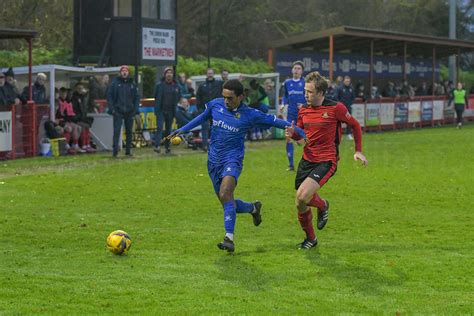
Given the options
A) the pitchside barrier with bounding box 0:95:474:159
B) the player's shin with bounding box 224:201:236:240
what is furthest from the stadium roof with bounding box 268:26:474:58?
the player's shin with bounding box 224:201:236:240

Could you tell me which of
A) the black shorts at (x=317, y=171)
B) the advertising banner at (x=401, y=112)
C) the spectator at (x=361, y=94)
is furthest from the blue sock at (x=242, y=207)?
the advertising banner at (x=401, y=112)

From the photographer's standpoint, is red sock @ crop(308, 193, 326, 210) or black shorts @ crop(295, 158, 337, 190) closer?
black shorts @ crop(295, 158, 337, 190)

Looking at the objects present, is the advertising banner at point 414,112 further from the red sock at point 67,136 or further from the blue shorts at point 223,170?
the blue shorts at point 223,170

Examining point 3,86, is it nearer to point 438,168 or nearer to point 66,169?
point 66,169

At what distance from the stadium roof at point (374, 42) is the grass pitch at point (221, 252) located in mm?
17231

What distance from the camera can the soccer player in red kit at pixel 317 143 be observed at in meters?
11.5

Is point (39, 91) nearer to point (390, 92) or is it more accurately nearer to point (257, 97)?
point (257, 97)

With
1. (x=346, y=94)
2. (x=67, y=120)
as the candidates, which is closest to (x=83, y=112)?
(x=67, y=120)

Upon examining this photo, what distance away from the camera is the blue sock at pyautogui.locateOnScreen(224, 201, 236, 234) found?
11.3m

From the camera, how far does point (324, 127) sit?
11.6 metres

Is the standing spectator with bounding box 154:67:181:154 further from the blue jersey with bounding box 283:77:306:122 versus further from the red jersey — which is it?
the red jersey

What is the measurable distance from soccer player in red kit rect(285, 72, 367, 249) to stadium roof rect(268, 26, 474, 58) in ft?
83.6

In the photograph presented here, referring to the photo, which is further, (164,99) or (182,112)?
(182,112)

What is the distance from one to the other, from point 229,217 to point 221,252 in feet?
1.25
